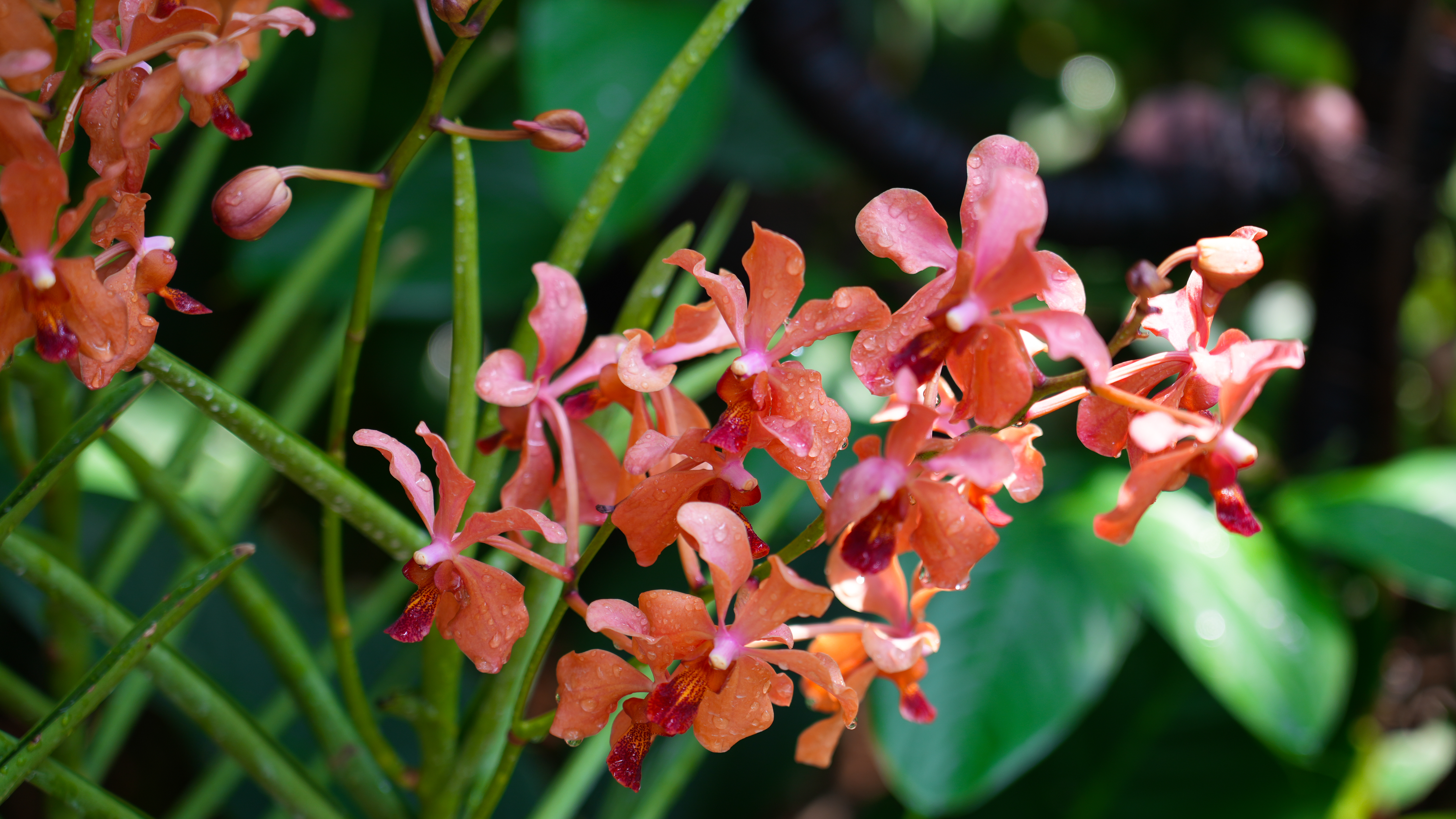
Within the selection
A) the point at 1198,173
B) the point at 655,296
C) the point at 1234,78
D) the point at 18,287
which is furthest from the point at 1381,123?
the point at 18,287

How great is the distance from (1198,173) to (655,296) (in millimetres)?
1007

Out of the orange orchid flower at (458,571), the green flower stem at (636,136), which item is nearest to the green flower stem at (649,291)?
the green flower stem at (636,136)

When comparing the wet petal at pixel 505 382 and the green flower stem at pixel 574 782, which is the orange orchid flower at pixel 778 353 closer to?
the wet petal at pixel 505 382

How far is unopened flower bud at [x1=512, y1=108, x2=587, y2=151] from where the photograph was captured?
0.92 feet

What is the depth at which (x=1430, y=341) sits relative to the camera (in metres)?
1.65

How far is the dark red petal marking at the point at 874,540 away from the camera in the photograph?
243 millimetres

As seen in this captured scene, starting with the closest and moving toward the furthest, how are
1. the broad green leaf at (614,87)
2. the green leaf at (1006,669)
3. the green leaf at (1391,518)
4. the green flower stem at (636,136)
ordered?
the green flower stem at (636,136) < the green leaf at (1006,669) < the green leaf at (1391,518) < the broad green leaf at (614,87)

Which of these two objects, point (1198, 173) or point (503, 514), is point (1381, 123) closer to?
point (1198, 173)

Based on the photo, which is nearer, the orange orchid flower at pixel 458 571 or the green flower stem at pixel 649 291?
the orange orchid flower at pixel 458 571

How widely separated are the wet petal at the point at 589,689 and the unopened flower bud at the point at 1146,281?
168mm

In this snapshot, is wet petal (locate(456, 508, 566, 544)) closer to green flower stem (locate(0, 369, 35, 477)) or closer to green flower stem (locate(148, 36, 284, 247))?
green flower stem (locate(0, 369, 35, 477))

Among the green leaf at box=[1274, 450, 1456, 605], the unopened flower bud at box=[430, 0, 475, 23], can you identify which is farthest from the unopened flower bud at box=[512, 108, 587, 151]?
the green leaf at box=[1274, 450, 1456, 605]

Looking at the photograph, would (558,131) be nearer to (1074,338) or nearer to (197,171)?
(1074,338)

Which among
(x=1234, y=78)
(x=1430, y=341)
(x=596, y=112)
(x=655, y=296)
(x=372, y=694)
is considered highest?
(x=655, y=296)
